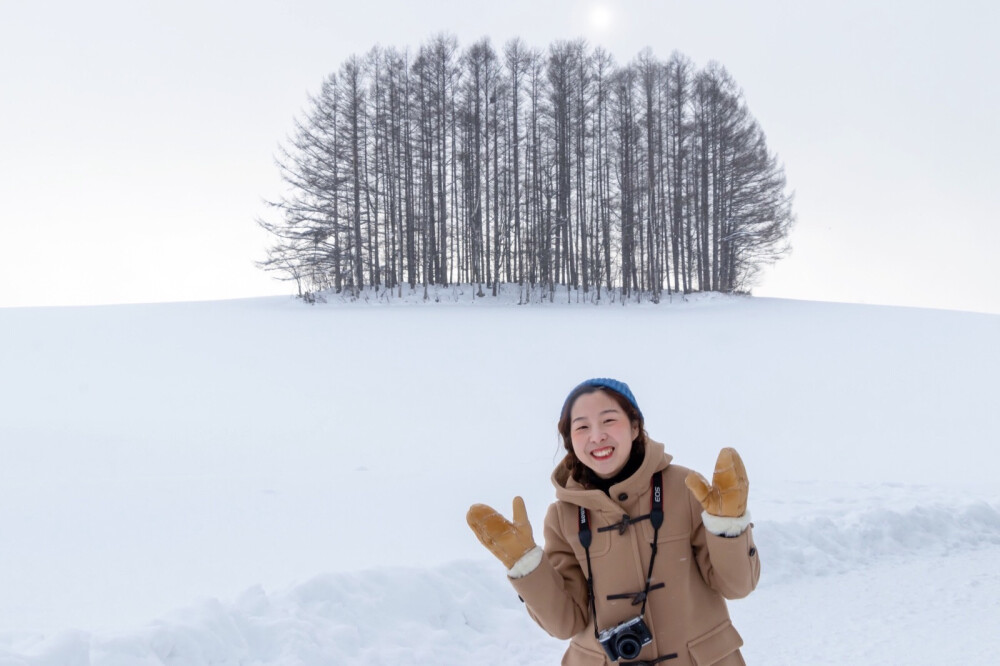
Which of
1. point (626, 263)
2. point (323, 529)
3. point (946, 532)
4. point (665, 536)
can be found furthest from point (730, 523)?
point (626, 263)

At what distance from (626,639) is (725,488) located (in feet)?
1.61

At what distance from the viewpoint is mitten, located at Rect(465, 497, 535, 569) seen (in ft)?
6.74

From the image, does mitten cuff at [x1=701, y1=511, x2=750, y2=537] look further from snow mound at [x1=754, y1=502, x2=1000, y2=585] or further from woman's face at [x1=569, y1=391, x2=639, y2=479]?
snow mound at [x1=754, y1=502, x2=1000, y2=585]

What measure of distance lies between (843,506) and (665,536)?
5435 mm

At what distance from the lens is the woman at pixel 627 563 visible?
2.04 m

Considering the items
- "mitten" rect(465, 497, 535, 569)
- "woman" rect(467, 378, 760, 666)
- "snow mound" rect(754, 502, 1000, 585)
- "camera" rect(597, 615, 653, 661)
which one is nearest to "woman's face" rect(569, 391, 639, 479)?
"woman" rect(467, 378, 760, 666)

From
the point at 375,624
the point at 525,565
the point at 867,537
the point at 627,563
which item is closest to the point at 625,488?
the point at 627,563

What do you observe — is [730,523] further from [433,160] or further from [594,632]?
[433,160]

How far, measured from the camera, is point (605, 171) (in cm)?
2762

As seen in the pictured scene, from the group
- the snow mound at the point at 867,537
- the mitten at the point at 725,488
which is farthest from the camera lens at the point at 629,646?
the snow mound at the point at 867,537

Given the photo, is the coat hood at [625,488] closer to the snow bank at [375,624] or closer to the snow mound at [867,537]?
the snow bank at [375,624]

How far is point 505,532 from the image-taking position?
2066 millimetres

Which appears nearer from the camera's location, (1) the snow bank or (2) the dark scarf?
(2) the dark scarf

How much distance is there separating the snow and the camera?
2.31 metres
